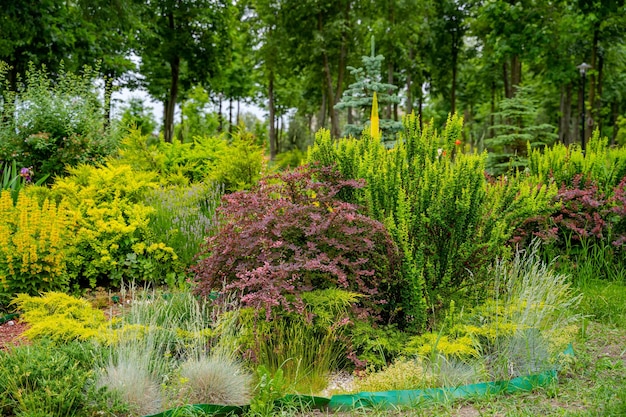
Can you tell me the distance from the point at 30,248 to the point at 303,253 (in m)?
2.37

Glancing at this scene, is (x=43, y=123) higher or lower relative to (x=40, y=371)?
higher

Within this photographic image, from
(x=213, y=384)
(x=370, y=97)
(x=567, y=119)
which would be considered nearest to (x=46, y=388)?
(x=213, y=384)

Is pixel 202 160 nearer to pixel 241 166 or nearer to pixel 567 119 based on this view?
pixel 241 166

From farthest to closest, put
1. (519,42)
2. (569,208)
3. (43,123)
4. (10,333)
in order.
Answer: (519,42) → (43,123) → (569,208) → (10,333)

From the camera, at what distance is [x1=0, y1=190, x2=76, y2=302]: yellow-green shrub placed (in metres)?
4.56

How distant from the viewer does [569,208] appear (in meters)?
6.01

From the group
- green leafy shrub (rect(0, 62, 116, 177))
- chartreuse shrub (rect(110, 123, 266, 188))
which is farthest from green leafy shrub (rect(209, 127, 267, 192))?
green leafy shrub (rect(0, 62, 116, 177))

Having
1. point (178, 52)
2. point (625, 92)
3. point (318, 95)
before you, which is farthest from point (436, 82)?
point (178, 52)

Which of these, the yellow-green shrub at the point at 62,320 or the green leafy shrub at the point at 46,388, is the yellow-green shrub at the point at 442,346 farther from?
the yellow-green shrub at the point at 62,320

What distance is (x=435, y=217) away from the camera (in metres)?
3.89

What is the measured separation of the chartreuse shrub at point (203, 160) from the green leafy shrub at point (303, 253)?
284 cm

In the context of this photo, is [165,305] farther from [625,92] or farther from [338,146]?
[625,92]

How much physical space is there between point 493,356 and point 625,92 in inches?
945

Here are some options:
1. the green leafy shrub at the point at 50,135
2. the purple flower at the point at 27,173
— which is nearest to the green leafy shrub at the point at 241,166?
the green leafy shrub at the point at 50,135
